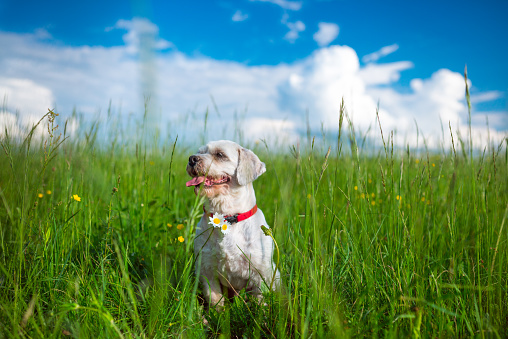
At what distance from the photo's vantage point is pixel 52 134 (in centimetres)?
202

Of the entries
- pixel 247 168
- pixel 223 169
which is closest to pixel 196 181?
pixel 223 169

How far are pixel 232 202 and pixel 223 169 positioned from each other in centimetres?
30

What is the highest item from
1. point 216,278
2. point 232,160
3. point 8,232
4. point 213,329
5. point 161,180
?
point 232,160

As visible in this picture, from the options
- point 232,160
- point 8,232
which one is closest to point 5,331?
point 8,232

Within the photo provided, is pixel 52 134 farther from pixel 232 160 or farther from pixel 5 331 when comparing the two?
pixel 232 160

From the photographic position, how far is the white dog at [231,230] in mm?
2547

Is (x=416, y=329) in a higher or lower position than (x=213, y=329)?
higher

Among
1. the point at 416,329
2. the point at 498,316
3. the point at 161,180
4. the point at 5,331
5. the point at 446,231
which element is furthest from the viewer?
the point at 161,180

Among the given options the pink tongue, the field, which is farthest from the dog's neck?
the field

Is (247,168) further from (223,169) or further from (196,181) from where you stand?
(196,181)

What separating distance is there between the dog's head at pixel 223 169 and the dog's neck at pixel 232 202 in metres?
0.04

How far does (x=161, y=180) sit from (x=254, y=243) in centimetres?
201

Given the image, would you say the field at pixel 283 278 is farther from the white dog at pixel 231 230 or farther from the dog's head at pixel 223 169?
the dog's head at pixel 223 169

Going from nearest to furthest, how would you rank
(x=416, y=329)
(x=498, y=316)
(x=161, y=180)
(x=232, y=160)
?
(x=416, y=329) → (x=498, y=316) → (x=232, y=160) → (x=161, y=180)
